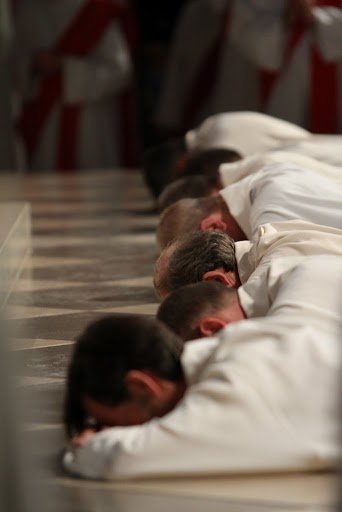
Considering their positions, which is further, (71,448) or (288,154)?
(288,154)

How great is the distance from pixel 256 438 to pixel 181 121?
5537 mm

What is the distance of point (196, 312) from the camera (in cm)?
200

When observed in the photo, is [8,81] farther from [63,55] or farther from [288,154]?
[288,154]

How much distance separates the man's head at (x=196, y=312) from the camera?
1.99 meters

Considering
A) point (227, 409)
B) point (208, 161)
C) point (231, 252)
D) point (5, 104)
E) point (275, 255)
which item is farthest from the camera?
point (5, 104)

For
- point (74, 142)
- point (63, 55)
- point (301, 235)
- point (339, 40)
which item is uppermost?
point (301, 235)

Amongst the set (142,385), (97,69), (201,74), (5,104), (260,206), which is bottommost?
(5,104)

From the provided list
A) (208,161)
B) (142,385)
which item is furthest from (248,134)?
(142,385)

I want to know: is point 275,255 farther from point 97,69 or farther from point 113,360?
point 97,69

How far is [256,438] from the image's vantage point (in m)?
1.64

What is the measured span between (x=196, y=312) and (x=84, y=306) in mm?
1012

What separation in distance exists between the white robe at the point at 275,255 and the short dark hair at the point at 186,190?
86 cm

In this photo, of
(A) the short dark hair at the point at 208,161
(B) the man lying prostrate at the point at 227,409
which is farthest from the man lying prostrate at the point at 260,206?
(B) the man lying prostrate at the point at 227,409

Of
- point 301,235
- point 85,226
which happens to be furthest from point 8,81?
point 301,235
